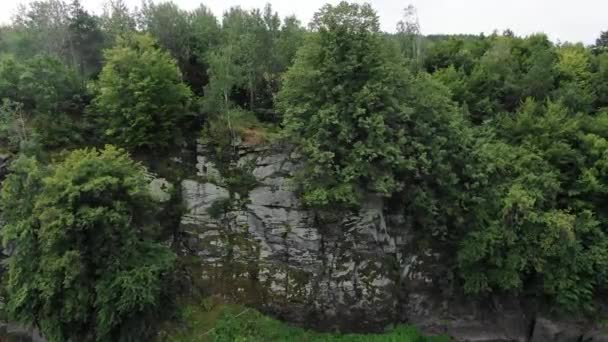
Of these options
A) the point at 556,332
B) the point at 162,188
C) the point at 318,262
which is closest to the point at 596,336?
the point at 556,332

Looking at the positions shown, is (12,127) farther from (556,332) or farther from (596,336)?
(596,336)

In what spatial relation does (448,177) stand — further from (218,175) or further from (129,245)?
(129,245)

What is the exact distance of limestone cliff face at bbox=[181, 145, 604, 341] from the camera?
58.3 ft

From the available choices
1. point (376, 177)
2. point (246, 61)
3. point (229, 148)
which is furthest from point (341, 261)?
point (246, 61)

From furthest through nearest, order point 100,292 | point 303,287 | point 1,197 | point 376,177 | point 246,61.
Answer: point 246,61 < point 303,287 < point 376,177 < point 1,197 < point 100,292

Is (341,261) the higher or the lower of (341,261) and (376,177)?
the lower

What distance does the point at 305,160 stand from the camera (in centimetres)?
1756

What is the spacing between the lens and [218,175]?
1902 centimetres

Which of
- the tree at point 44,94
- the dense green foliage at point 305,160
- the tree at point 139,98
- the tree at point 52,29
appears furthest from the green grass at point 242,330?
the tree at point 52,29

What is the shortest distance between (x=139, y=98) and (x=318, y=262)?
34.3ft

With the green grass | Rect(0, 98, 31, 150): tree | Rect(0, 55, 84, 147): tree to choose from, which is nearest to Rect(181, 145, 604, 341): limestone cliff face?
the green grass

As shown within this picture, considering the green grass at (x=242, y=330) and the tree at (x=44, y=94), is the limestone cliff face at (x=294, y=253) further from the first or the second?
the tree at (x=44, y=94)

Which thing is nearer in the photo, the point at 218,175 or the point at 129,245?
the point at 129,245

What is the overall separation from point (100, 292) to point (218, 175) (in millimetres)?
7273
